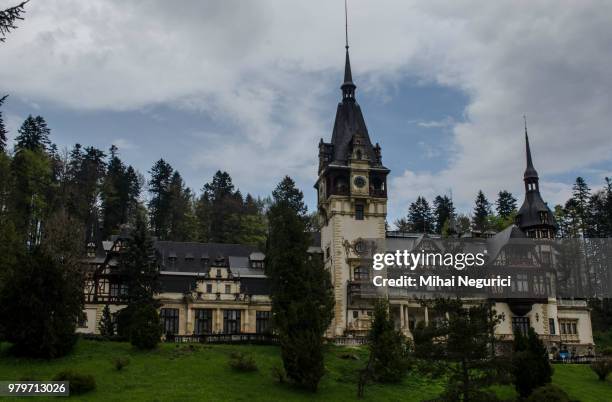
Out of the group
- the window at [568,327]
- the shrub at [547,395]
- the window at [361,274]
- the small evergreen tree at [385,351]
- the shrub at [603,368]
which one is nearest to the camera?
the shrub at [547,395]

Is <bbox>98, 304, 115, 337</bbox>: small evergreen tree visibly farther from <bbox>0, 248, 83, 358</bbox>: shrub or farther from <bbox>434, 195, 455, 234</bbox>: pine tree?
<bbox>434, 195, 455, 234</bbox>: pine tree

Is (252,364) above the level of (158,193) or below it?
below

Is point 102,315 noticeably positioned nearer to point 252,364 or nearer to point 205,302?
point 205,302

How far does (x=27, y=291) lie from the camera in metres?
47.0

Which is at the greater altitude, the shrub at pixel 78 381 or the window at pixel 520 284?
the window at pixel 520 284

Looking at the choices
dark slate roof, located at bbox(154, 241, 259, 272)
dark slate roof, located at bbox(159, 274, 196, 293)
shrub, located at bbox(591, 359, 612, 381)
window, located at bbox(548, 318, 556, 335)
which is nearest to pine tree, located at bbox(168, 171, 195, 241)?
dark slate roof, located at bbox(154, 241, 259, 272)

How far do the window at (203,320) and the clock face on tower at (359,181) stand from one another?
789 inches

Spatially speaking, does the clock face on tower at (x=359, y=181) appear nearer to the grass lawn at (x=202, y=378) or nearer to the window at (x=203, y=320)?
the window at (x=203, y=320)

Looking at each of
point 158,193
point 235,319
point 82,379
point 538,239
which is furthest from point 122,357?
point 158,193

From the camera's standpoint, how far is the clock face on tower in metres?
70.1

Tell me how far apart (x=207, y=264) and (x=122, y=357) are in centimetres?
2534

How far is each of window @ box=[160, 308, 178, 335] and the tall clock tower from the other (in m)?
15.5

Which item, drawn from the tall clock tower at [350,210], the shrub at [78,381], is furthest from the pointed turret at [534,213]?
the shrub at [78,381]

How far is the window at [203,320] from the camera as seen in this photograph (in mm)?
66988
